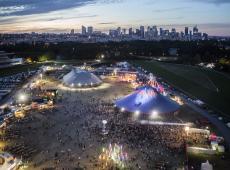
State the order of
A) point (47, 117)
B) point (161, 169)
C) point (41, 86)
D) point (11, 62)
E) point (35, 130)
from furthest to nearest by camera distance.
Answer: point (11, 62), point (41, 86), point (47, 117), point (35, 130), point (161, 169)

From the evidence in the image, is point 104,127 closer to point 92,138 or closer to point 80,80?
point 92,138

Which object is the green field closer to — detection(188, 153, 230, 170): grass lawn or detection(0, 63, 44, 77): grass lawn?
detection(188, 153, 230, 170): grass lawn

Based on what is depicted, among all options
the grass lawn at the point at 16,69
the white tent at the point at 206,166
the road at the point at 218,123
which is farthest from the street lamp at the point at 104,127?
the grass lawn at the point at 16,69

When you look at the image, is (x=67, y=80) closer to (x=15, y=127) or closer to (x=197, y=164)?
(x=15, y=127)

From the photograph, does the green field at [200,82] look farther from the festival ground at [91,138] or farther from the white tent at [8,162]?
the white tent at [8,162]

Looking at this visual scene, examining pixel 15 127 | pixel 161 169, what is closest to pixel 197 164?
pixel 161 169

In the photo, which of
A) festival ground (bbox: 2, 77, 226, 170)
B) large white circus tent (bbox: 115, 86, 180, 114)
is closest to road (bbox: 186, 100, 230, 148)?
festival ground (bbox: 2, 77, 226, 170)

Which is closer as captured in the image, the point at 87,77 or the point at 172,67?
the point at 87,77
